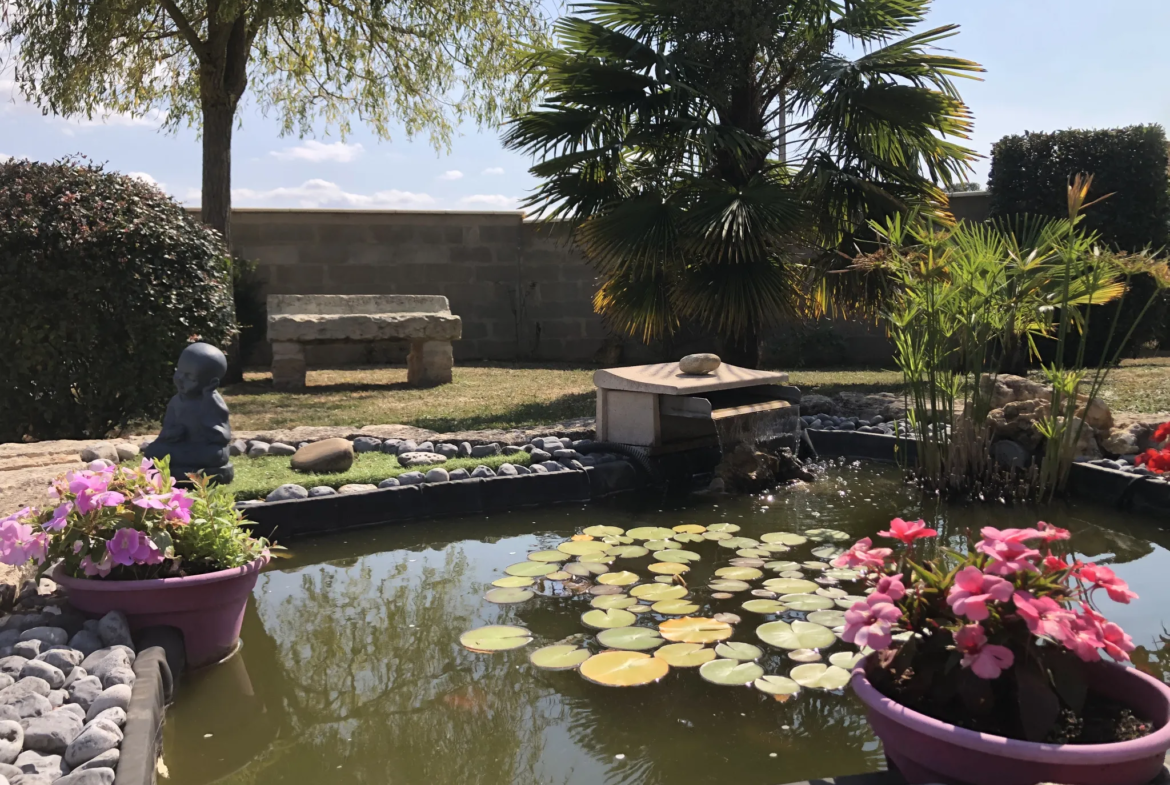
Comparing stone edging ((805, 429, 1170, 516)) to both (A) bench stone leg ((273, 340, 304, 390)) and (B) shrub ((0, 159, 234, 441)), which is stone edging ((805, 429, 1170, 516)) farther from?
(A) bench stone leg ((273, 340, 304, 390))

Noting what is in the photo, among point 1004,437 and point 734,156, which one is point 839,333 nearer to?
point 734,156

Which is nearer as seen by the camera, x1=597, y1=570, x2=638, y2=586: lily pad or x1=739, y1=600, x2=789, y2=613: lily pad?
x1=739, y1=600, x2=789, y2=613: lily pad

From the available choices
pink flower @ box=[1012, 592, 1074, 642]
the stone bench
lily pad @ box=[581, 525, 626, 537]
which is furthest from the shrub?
pink flower @ box=[1012, 592, 1074, 642]

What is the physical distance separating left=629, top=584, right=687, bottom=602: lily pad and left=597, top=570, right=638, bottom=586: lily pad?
71 mm

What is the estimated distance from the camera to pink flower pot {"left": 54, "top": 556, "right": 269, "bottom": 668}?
252 cm

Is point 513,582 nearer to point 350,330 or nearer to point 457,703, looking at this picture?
point 457,703

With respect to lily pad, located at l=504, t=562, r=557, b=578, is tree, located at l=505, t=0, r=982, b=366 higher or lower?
higher

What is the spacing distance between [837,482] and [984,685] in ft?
11.8

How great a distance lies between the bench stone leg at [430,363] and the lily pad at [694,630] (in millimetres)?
5904

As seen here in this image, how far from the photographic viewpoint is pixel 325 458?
4652mm

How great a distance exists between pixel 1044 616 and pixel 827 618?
1.39 metres

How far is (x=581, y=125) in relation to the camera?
681 cm

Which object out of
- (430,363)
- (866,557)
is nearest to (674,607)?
(866,557)

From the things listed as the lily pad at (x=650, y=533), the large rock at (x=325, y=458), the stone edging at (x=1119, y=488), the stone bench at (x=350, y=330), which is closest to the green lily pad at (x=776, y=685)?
the lily pad at (x=650, y=533)
